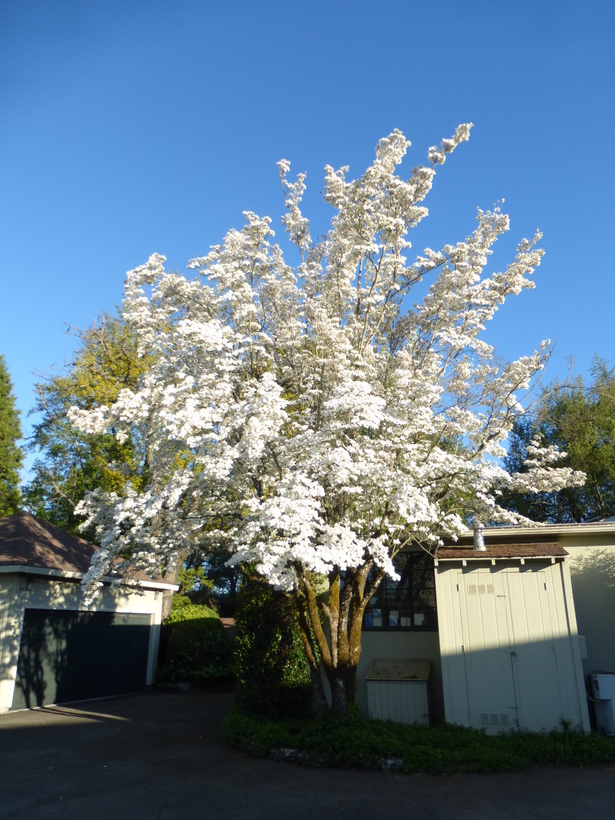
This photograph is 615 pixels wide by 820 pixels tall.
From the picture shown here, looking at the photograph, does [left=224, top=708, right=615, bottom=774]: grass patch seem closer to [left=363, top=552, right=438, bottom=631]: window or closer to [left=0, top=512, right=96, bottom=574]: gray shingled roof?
[left=363, top=552, right=438, bottom=631]: window

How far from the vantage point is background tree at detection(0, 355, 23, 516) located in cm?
2606

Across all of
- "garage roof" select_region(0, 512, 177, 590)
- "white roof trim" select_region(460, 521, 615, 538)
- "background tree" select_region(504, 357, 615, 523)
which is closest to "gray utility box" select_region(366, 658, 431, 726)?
"white roof trim" select_region(460, 521, 615, 538)

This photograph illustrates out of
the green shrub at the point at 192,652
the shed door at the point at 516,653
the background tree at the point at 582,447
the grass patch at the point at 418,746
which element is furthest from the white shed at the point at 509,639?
the background tree at the point at 582,447

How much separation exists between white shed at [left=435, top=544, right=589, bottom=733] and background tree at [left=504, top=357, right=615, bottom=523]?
1307 centimetres

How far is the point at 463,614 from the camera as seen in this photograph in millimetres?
9219

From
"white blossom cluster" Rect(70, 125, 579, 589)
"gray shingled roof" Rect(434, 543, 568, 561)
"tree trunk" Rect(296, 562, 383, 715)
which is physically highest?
"white blossom cluster" Rect(70, 125, 579, 589)

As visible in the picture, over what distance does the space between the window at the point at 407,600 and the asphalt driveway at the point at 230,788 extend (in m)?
3.16

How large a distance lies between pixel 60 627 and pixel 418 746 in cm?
888

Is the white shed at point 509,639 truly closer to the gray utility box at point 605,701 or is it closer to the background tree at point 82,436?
the gray utility box at point 605,701

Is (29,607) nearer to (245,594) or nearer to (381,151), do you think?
(245,594)

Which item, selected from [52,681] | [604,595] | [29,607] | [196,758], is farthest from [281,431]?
[52,681]

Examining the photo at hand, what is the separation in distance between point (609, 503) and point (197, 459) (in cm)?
2028

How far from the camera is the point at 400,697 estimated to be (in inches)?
360

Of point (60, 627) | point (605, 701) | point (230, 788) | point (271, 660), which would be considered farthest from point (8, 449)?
point (605, 701)
